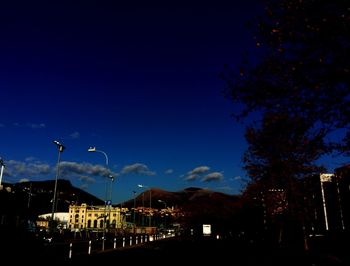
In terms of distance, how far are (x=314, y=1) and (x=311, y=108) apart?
119 inches

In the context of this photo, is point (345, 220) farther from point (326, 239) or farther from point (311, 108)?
point (311, 108)

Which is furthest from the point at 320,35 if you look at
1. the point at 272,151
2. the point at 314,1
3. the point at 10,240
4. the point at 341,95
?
the point at 272,151

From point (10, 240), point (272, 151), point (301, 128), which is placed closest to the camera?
point (301, 128)

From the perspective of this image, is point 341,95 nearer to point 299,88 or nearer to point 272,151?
point 299,88

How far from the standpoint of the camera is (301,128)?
37.4 ft

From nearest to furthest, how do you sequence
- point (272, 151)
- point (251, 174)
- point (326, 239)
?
point (272, 151) < point (251, 174) < point (326, 239)

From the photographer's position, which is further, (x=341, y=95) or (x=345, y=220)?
(x=345, y=220)

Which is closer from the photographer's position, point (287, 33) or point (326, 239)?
point (287, 33)

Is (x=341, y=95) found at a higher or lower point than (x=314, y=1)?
lower

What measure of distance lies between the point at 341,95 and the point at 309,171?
27519mm

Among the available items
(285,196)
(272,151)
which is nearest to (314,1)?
(272,151)

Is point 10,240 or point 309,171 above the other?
point 309,171

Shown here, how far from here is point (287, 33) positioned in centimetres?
1141

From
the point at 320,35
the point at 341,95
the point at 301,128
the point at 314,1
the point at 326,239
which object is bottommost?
the point at 326,239
